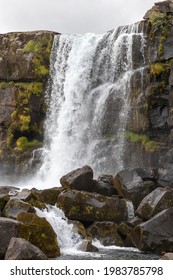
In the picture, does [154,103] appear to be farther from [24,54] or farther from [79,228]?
[79,228]

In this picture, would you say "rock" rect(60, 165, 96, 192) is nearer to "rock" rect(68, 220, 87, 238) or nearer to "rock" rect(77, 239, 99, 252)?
"rock" rect(68, 220, 87, 238)

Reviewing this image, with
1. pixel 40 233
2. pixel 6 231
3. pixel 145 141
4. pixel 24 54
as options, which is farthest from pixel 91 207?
pixel 24 54

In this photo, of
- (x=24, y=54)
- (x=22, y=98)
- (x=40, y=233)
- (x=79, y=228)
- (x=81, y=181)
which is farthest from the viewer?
(x=24, y=54)

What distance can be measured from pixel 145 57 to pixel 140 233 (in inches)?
768

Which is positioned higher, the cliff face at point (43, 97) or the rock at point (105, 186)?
the cliff face at point (43, 97)

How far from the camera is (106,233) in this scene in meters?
19.2

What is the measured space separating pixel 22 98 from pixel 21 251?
29.1m

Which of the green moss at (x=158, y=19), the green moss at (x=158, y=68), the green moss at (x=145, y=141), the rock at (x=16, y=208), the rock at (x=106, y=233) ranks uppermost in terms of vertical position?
the green moss at (x=158, y=19)

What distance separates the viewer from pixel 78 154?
35.6 meters

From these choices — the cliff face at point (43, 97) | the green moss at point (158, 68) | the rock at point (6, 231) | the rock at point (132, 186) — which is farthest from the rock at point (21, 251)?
the green moss at point (158, 68)

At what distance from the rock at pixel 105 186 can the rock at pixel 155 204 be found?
3.76 metres

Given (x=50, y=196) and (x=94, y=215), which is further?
(x=50, y=196)

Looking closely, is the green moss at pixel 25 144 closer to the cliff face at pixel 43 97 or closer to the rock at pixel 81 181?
the cliff face at pixel 43 97

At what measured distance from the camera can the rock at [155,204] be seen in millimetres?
19766
